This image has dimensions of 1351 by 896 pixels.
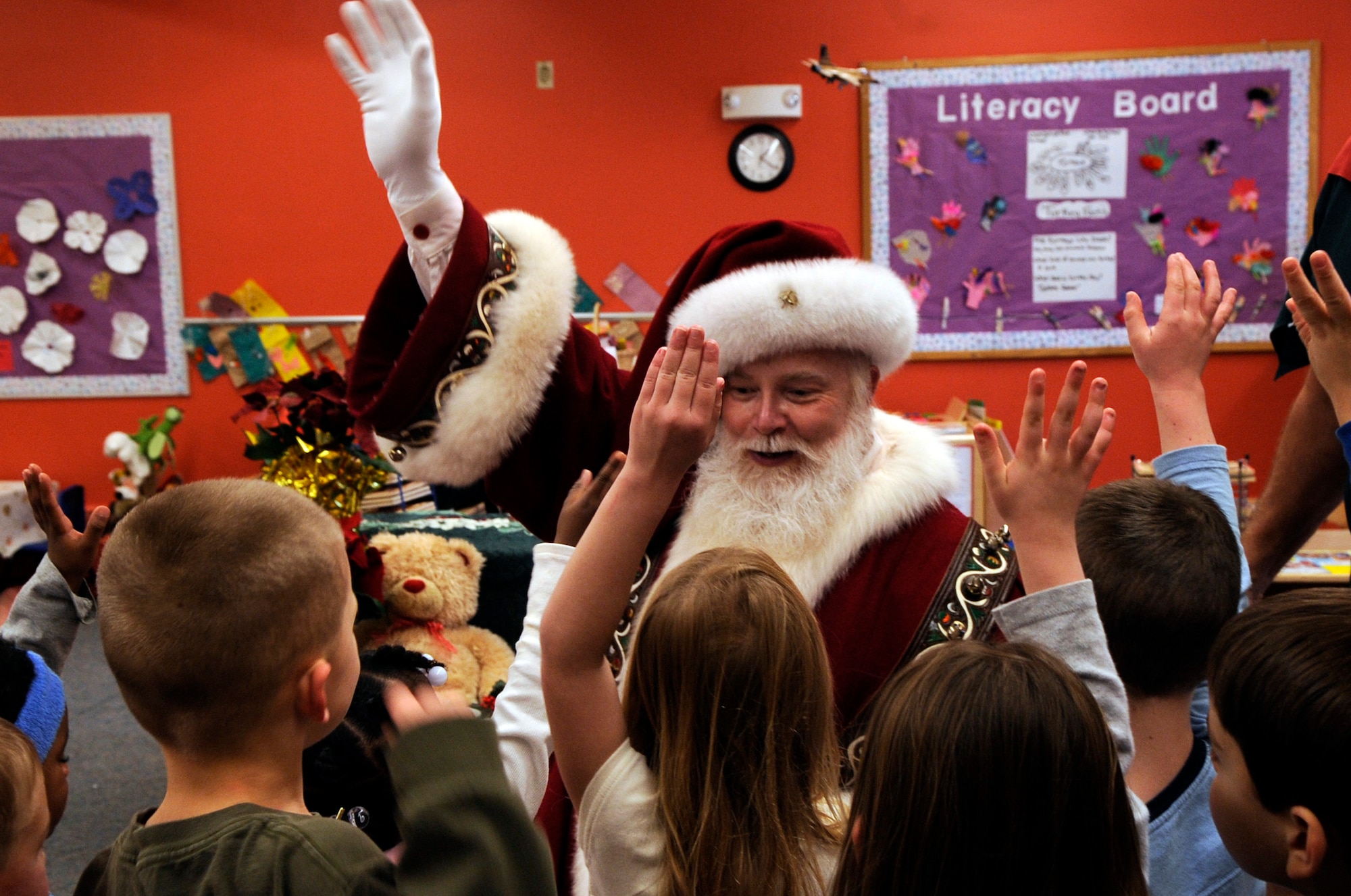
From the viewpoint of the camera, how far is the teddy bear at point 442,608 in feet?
8.13

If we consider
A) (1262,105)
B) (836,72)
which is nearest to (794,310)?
(836,72)

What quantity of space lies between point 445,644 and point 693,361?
1.73 metres

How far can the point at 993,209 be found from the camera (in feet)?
14.6

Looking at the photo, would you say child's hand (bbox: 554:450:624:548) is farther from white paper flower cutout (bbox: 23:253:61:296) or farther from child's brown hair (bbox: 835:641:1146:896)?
white paper flower cutout (bbox: 23:253:61:296)

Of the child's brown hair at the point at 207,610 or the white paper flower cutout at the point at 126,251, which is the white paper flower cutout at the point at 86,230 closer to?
the white paper flower cutout at the point at 126,251

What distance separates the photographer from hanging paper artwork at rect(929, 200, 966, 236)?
4.47m

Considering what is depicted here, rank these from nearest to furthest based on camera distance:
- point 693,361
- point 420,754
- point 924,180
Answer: point 420,754, point 693,361, point 924,180

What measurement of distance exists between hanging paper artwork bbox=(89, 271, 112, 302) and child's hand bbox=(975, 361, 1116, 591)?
15.5 ft

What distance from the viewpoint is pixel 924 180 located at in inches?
176

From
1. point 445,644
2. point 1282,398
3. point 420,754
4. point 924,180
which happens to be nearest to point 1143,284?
point 1282,398

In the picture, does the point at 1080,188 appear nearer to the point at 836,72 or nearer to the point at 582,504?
the point at 836,72

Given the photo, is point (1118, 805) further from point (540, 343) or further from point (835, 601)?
point (540, 343)

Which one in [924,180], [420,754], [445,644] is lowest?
[445,644]

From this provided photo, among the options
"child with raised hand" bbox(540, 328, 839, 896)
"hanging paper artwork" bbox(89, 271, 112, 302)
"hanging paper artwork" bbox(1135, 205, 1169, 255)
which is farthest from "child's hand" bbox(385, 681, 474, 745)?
"hanging paper artwork" bbox(89, 271, 112, 302)
